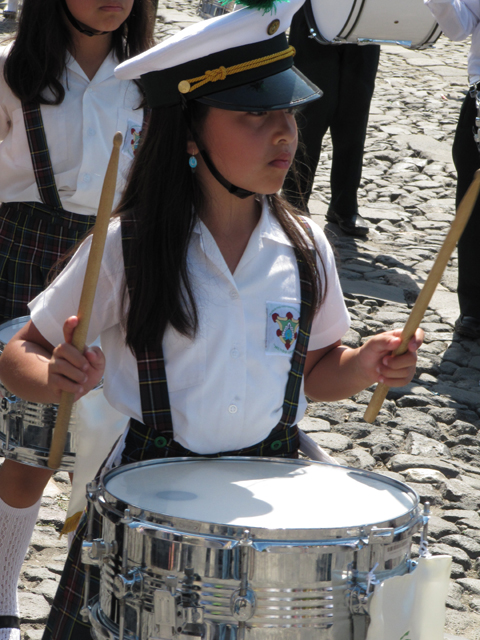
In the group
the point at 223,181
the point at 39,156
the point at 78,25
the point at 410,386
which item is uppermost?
the point at 78,25

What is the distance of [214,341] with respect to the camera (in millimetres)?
1788

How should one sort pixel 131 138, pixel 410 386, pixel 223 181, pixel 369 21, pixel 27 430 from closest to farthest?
pixel 223 181 < pixel 27 430 < pixel 131 138 < pixel 410 386 < pixel 369 21

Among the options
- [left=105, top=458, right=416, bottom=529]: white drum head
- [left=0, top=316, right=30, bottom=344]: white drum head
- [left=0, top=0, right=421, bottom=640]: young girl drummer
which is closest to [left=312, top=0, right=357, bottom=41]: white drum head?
[left=0, top=316, right=30, bottom=344]: white drum head

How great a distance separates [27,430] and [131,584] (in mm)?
968

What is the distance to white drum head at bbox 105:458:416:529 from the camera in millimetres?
1466

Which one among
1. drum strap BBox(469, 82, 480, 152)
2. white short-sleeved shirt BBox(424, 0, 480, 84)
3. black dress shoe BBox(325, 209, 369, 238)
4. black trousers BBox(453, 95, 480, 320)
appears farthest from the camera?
black dress shoe BBox(325, 209, 369, 238)

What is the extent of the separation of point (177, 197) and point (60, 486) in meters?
1.87

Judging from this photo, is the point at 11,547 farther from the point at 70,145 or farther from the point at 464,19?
the point at 464,19

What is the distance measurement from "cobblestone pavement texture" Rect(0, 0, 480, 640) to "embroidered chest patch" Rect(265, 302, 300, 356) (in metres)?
1.24

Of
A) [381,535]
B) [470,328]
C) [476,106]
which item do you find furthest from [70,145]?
[470,328]

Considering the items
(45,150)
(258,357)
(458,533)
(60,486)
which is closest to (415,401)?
(458,533)

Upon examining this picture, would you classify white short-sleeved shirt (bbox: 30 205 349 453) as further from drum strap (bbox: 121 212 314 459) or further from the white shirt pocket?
the white shirt pocket

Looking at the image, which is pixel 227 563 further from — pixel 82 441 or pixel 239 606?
pixel 82 441

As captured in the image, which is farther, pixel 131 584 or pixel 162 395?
pixel 162 395
